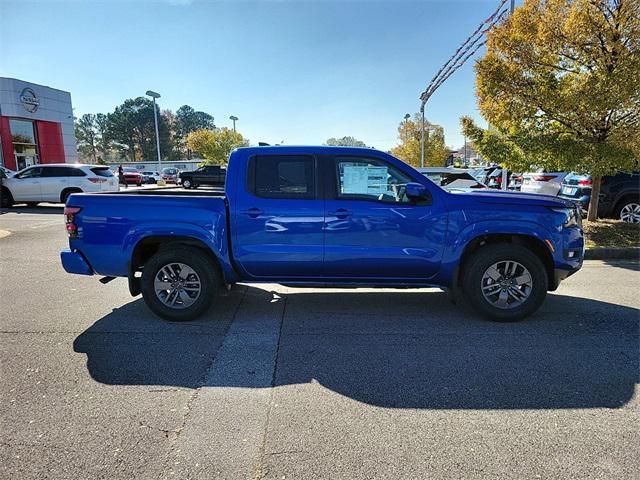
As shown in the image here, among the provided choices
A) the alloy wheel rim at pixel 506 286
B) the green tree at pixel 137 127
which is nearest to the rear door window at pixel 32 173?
the alloy wheel rim at pixel 506 286

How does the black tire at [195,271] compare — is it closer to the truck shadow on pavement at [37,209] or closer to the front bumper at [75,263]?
the front bumper at [75,263]

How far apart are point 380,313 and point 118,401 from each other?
2.89 meters

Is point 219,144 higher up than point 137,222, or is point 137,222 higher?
point 219,144

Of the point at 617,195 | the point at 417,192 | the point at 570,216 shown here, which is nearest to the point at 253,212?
the point at 417,192

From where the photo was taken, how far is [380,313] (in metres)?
4.78

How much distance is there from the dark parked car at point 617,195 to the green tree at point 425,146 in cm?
1985

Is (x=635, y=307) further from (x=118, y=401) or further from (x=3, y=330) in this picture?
(x=3, y=330)

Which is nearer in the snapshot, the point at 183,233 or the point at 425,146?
the point at 183,233

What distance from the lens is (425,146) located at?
97.1 feet

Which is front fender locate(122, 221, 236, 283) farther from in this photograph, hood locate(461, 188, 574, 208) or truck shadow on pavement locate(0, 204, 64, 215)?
truck shadow on pavement locate(0, 204, 64, 215)

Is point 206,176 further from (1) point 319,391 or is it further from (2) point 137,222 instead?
(1) point 319,391

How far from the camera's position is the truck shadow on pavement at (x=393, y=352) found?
3.09 m

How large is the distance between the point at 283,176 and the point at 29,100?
32.3m

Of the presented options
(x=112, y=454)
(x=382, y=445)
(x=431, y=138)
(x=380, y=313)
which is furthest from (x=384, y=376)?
(x=431, y=138)
